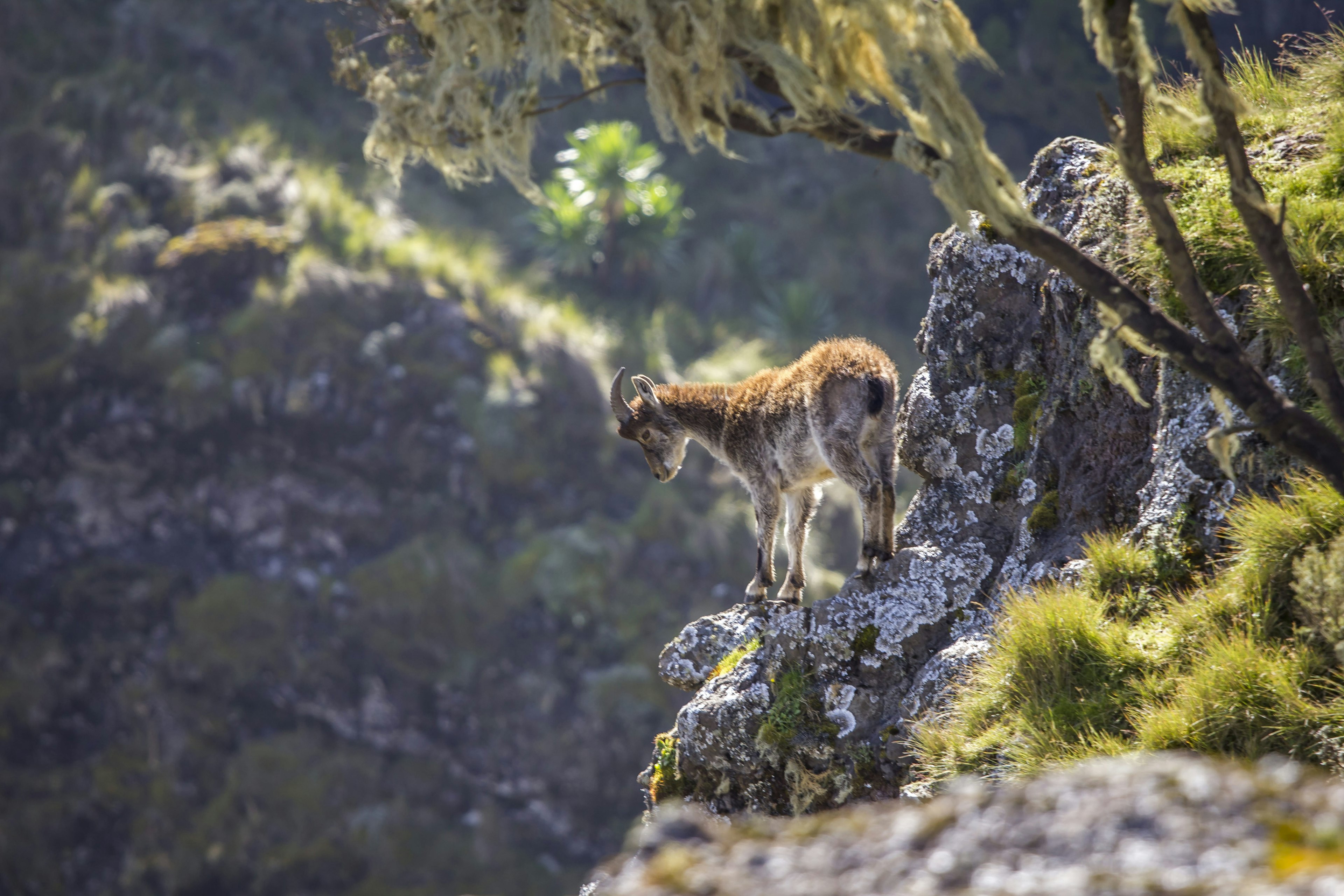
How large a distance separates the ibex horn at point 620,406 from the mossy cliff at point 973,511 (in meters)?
2.44

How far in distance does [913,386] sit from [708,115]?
4.14 meters

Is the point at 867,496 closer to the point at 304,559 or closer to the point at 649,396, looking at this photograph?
the point at 649,396

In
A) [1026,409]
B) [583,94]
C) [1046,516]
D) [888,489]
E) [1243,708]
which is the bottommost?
[1243,708]

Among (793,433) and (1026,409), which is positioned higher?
(793,433)

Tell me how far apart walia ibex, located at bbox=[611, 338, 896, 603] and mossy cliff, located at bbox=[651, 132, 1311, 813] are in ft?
1.51

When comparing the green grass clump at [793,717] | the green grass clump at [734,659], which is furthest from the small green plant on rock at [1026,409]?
the green grass clump at [734,659]

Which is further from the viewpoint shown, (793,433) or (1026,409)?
(793,433)

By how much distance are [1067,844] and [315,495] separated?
31.2m

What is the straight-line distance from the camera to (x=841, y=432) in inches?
299

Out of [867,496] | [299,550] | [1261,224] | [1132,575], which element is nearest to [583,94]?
[1261,224]

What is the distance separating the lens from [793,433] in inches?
322

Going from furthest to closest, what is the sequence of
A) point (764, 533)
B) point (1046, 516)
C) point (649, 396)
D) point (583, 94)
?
point (649, 396) < point (764, 533) < point (1046, 516) < point (583, 94)

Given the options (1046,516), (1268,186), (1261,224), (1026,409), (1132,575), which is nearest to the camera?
(1261,224)

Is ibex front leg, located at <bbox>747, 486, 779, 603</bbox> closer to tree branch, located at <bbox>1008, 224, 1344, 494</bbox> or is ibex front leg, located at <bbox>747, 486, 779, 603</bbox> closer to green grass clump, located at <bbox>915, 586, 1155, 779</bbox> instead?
green grass clump, located at <bbox>915, 586, 1155, 779</bbox>
